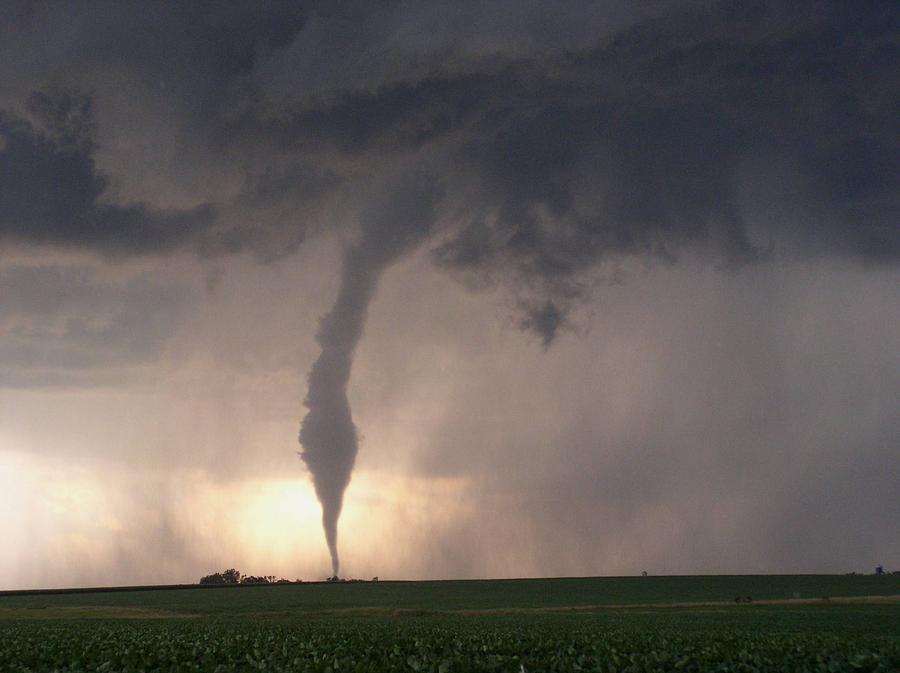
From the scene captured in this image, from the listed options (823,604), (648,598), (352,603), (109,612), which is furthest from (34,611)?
(823,604)

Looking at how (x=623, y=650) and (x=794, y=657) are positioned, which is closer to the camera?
→ (x=794, y=657)

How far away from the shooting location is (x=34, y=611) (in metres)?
89.1

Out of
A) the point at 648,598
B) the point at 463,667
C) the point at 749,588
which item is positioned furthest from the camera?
the point at 749,588

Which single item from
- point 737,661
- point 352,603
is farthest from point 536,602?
point 737,661

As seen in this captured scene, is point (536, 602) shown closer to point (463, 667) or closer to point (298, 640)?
point (298, 640)

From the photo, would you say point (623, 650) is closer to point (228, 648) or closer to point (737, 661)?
point (737, 661)

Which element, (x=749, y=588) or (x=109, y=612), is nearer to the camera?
(x=109, y=612)

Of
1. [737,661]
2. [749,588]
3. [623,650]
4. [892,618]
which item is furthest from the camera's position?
[749,588]

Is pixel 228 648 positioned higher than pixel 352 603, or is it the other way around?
pixel 228 648

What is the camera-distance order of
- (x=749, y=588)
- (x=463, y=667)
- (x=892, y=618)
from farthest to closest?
(x=749, y=588), (x=892, y=618), (x=463, y=667)

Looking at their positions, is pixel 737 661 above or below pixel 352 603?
above

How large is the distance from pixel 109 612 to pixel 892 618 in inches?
3310

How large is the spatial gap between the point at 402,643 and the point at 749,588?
132 metres

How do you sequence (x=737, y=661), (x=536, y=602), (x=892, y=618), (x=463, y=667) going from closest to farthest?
(x=463, y=667) → (x=737, y=661) → (x=892, y=618) → (x=536, y=602)
